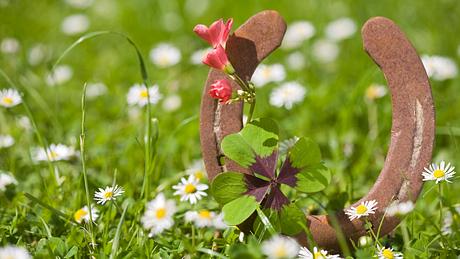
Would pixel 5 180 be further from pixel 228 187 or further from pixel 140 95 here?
pixel 228 187

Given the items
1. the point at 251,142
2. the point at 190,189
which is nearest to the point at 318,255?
the point at 251,142

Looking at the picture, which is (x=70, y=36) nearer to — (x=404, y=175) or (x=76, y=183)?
(x=76, y=183)

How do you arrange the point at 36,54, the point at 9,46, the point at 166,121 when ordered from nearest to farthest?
the point at 166,121 < the point at 9,46 < the point at 36,54

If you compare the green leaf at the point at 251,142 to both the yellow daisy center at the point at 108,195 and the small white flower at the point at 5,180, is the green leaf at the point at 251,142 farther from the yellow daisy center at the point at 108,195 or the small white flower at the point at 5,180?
the small white flower at the point at 5,180

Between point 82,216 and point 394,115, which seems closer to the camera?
point 394,115

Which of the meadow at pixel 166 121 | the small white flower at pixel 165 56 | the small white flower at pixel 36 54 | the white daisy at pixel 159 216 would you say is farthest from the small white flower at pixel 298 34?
the white daisy at pixel 159 216

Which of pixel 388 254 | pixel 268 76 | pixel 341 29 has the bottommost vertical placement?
pixel 388 254

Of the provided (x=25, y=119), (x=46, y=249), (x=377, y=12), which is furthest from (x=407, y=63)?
(x=377, y=12)
